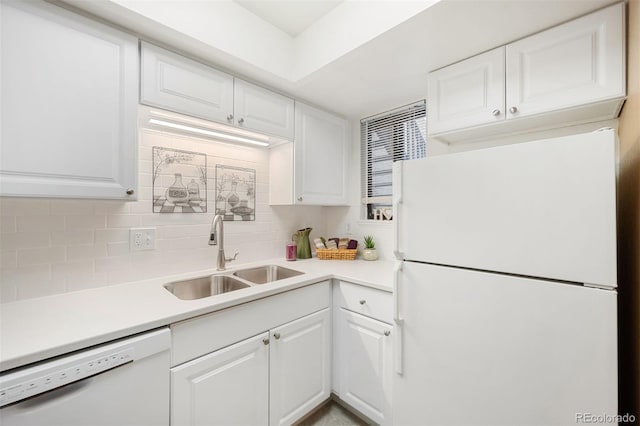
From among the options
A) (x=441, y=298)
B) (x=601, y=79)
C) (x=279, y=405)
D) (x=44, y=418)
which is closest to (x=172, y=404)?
(x=44, y=418)

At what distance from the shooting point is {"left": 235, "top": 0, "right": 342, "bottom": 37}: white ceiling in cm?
151

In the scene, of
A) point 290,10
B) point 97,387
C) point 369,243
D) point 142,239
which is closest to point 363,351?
point 369,243

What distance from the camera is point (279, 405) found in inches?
56.9

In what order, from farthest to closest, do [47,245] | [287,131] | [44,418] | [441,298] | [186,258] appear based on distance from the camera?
1. [287,131]
2. [186,258]
3. [47,245]
4. [441,298]
5. [44,418]

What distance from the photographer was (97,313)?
1085mm

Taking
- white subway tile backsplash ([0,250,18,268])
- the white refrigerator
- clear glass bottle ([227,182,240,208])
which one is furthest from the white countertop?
clear glass bottle ([227,182,240,208])

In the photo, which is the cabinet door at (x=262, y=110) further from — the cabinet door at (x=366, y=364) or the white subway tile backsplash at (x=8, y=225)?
the cabinet door at (x=366, y=364)

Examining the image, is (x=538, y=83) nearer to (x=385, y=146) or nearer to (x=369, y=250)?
(x=385, y=146)

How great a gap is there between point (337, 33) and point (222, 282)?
1.67 m

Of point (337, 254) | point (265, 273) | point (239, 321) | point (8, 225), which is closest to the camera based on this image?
point (8, 225)

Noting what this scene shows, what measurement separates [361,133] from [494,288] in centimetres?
181

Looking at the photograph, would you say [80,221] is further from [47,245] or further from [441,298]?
[441,298]

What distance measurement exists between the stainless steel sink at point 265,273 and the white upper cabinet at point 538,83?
1.36 m

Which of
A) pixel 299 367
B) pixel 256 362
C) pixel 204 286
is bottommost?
pixel 299 367
